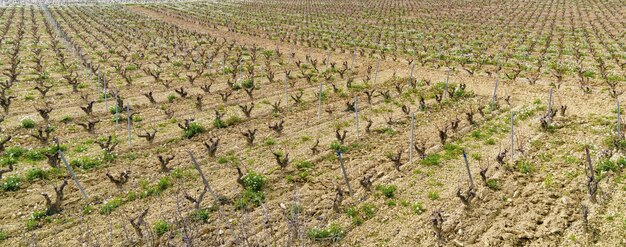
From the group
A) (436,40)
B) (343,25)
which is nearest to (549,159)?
(436,40)

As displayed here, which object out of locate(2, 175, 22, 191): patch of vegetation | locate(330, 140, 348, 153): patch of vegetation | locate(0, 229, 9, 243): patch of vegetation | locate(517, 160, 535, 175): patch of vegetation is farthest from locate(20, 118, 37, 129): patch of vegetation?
locate(517, 160, 535, 175): patch of vegetation

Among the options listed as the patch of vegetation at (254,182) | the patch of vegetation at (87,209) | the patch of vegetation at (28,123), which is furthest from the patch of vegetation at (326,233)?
the patch of vegetation at (28,123)

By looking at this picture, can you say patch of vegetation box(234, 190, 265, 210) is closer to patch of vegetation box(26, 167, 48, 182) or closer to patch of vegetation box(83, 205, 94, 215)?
patch of vegetation box(83, 205, 94, 215)

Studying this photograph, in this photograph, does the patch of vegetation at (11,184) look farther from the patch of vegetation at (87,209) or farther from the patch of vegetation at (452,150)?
the patch of vegetation at (452,150)

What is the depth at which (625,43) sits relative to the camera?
26.3 meters

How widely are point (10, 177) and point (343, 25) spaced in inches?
1284

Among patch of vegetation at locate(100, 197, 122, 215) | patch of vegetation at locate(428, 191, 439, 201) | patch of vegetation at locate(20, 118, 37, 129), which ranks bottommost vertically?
patch of vegetation at locate(20, 118, 37, 129)

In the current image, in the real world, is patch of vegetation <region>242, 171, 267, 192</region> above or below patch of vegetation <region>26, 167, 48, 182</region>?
above

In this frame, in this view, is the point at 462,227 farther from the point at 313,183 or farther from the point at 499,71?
the point at 499,71

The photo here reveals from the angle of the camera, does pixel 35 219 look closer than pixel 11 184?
Yes

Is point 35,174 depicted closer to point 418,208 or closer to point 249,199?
point 249,199

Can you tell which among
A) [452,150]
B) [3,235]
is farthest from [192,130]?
[452,150]

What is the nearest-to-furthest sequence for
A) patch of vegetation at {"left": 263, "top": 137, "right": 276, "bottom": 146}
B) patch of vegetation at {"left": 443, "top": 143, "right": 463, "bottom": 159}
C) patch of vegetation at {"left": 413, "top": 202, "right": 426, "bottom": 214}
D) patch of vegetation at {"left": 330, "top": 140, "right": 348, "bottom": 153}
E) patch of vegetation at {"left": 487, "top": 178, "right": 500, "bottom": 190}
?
patch of vegetation at {"left": 413, "top": 202, "right": 426, "bottom": 214}
patch of vegetation at {"left": 487, "top": 178, "right": 500, "bottom": 190}
patch of vegetation at {"left": 443, "top": 143, "right": 463, "bottom": 159}
patch of vegetation at {"left": 330, "top": 140, "right": 348, "bottom": 153}
patch of vegetation at {"left": 263, "top": 137, "right": 276, "bottom": 146}

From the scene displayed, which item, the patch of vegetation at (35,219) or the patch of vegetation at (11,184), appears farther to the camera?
the patch of vegetation at (11,184)
